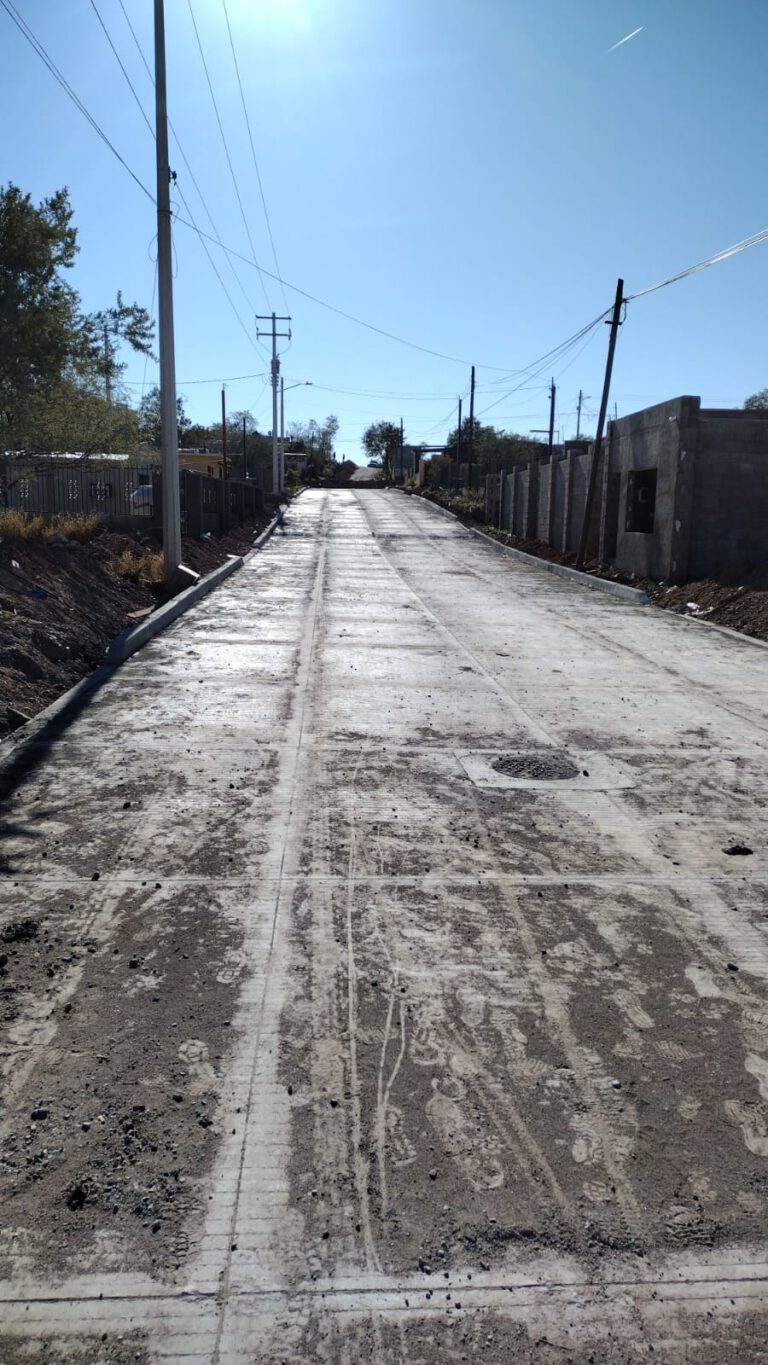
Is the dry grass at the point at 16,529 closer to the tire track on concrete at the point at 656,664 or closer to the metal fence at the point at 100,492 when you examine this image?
the metal fence at the point at 100,492

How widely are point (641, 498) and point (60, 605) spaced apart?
53.7 feet

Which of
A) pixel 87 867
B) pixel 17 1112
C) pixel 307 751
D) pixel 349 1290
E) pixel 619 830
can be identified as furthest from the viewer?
pixel 307 751

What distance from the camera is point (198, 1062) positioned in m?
3.84

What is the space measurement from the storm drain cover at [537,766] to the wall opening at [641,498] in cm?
1815

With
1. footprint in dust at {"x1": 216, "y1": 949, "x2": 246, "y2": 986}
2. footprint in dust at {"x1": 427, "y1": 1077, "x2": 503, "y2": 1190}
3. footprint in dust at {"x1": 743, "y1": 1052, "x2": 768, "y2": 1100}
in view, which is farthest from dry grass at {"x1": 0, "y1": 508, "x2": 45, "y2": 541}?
footprint in dust at {"x1": 743, "y1": 1052, "x2": 768, "y2": 1100}

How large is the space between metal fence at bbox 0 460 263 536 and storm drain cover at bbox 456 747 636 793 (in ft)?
44.1

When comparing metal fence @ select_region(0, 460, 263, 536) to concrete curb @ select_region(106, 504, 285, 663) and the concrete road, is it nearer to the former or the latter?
concrete curb @ select_region(106, 504, 285, 663)

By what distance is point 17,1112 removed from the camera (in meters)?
3.53

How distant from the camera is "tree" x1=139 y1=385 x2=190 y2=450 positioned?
26641mm

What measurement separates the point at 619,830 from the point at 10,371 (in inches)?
494

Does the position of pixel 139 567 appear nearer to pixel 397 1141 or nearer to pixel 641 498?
pixel 641 498

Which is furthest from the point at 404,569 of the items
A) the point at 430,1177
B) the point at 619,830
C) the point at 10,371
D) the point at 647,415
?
the point at 430,1177

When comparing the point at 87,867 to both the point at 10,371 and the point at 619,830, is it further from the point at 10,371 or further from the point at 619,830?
the point at 10,371

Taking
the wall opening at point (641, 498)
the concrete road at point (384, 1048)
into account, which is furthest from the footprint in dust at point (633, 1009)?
the wall opening at point (641, 498)
